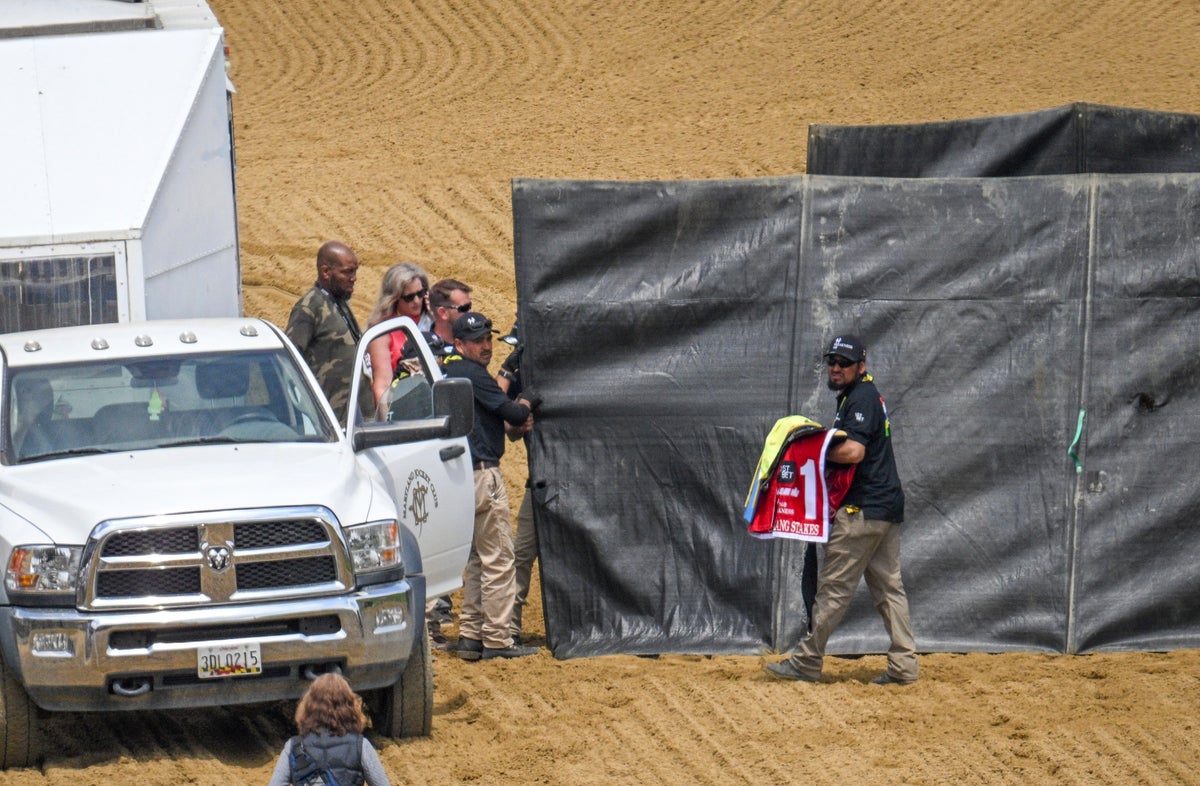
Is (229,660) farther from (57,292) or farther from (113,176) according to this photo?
(113,176)

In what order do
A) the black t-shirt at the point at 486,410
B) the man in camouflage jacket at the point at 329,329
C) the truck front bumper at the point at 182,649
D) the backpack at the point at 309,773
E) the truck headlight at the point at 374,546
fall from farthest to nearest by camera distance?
1. the man in camouflage jacket at the point at 329,329
2. the black t-shirt at the point at 486,410
3. the truck headlight at the point at 374,546
4. the truck front bumper at the point at 182,649
5. the backpack at the point at 309,773

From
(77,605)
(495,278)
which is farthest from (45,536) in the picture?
(495,278)

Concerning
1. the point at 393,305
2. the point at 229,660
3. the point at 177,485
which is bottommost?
the point at 229,660

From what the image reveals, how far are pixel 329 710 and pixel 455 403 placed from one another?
2410mm

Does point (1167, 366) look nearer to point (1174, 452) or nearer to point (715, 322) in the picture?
point (1174, 452)

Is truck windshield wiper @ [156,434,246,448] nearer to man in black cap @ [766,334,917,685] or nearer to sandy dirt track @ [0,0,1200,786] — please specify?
sandy dirt track @ [0,0,1200,786]

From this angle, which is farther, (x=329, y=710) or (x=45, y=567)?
(x=45, y=567)

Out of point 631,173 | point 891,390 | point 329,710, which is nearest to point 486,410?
point 891,390

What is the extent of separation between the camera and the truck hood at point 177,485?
269 inches

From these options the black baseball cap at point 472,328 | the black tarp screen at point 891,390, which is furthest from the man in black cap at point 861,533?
the black baseball cap at point 472,328

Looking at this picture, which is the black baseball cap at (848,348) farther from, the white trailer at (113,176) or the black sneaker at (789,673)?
the white trailer at (113,176)

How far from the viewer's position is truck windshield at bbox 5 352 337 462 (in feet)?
25.0

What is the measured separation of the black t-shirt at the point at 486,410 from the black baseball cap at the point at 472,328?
132mm

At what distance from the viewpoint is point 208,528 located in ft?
22.4
